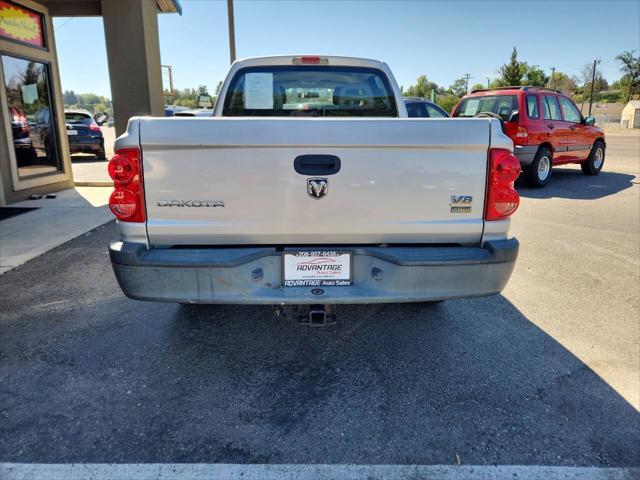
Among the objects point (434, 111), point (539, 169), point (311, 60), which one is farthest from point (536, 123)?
point (311, 60)

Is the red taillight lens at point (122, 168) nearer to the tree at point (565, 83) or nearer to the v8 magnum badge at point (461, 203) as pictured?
the v8 magnum badge at point (461, 203)

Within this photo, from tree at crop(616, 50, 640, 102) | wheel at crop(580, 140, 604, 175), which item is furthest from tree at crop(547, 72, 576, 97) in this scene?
wheel at crop(580, 140, 604, 175)

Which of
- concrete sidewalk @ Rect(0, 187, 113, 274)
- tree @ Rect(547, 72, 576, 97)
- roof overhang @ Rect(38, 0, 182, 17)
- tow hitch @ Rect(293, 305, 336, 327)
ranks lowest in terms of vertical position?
concrete sidewalk @ Rect(0, 187, 113, 274)

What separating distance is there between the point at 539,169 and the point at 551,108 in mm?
1374

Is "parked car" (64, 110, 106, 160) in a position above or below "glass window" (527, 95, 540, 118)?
below

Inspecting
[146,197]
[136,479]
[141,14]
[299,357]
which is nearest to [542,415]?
[299,357]

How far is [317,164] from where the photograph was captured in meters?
2.59

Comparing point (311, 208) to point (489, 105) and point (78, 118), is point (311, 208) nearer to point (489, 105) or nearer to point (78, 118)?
point (489, 105)

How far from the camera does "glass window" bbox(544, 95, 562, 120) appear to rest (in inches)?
409

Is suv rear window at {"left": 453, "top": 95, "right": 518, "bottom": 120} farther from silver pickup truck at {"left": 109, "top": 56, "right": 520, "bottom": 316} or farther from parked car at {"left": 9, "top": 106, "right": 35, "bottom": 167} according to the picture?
parked car at {"left": 9, "top": 106, "right": 35, "bottom": 167}

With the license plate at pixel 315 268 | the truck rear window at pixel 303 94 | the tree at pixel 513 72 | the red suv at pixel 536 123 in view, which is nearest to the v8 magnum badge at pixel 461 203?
the license plate at pixel 315 268

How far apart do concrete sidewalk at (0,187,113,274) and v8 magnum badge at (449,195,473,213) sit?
4.69 metres

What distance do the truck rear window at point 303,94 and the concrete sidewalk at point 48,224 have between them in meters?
3.19

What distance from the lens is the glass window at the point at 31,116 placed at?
348 inches
